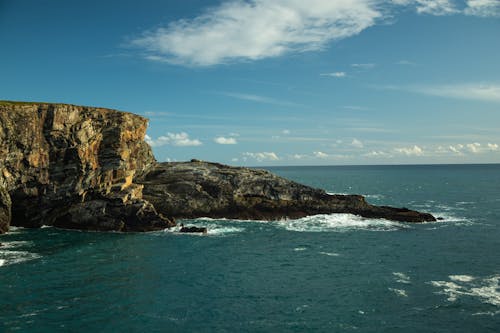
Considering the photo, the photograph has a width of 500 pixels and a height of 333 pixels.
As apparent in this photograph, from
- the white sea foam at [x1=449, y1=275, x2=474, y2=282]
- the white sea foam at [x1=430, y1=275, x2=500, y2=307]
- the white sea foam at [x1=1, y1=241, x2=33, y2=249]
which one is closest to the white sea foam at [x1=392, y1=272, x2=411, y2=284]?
the white sea foam at [x1=430, y1=275, x2=500, y2=307]

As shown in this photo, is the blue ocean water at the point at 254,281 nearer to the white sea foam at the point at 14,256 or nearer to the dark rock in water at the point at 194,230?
the white sea foam at the point at 14,256

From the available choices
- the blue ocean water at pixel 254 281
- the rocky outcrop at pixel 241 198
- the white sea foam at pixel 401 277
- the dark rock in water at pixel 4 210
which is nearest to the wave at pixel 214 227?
the blue ocean water at pixel 254 281

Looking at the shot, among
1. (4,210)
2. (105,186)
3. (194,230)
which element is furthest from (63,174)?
(194,230)

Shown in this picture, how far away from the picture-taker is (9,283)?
37.4m

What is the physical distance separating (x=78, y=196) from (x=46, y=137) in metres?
10.9

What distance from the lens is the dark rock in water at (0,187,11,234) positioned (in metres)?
59.7

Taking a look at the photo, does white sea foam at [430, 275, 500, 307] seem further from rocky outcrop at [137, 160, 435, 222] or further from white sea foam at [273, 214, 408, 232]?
rocky outcrop at [137, 160, 435, 222]

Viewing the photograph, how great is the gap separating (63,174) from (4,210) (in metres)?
10.2

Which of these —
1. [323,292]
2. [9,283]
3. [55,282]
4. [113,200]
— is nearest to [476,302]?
[323,292]

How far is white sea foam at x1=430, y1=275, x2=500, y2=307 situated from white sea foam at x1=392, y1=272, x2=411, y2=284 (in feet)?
7.25

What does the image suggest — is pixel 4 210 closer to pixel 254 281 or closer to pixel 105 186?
pixel 105 186

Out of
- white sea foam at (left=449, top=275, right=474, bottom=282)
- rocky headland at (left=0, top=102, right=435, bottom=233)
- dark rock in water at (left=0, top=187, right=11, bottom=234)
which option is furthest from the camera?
rocky headland at (left=0, top=102, right=435, bottom=233)

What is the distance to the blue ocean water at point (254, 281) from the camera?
29.8m

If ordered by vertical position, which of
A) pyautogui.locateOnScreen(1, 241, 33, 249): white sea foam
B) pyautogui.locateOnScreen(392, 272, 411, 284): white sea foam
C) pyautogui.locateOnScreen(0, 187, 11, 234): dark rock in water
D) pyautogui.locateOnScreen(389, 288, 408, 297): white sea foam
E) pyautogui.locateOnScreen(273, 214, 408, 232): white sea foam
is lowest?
pyautogui.locateOnScreen(1, 241, 33, 249): white sea foam
